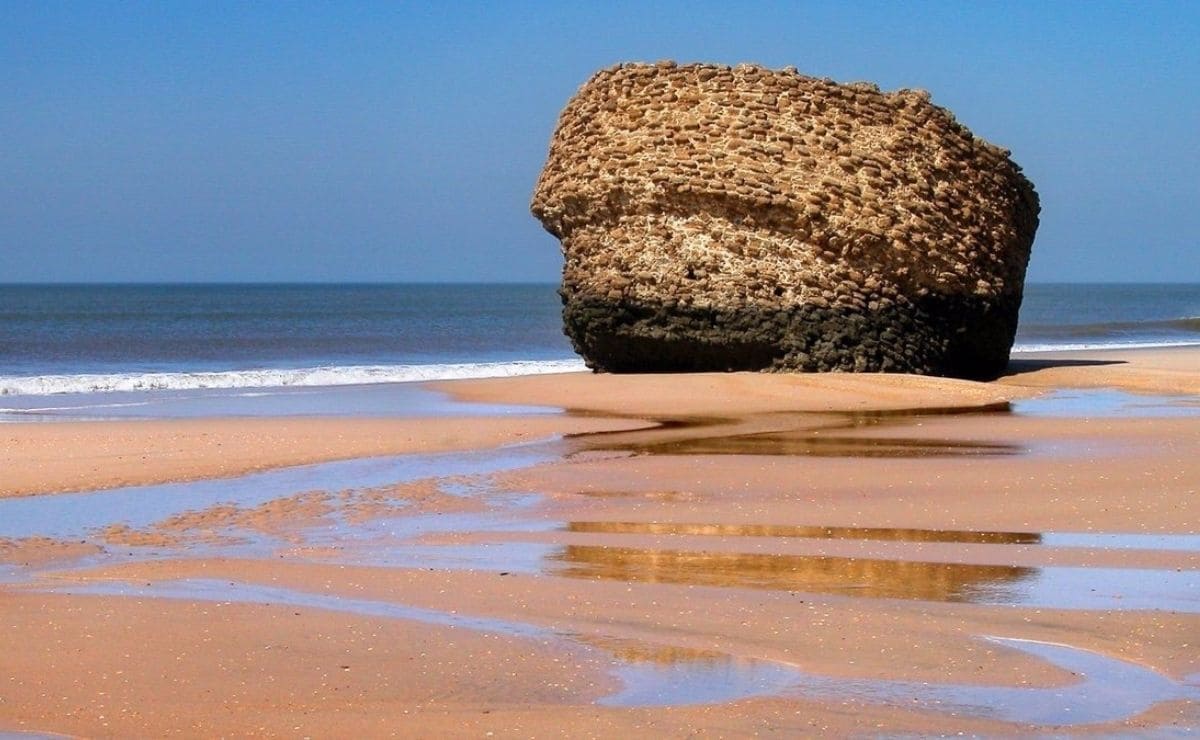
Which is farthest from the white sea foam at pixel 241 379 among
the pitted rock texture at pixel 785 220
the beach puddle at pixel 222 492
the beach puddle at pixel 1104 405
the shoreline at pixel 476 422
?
the beach puddle at pixel 222 492

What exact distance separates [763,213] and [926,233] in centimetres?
209

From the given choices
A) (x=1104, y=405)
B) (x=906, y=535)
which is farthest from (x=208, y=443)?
(x=1104, y=405)

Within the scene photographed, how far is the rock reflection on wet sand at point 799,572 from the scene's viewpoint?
24.1 ft

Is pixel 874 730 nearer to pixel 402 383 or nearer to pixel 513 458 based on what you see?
pixel 513 458

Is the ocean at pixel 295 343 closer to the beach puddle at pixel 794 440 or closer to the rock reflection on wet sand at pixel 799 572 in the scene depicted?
the beach puddle at pixel 794 440

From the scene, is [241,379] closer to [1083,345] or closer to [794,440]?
[794,440]

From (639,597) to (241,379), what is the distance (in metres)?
20.2

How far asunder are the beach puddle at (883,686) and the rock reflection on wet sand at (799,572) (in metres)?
1.07

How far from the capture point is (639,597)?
718 cm

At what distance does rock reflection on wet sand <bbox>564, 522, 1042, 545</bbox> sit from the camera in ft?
28.6

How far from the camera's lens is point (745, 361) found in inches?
813

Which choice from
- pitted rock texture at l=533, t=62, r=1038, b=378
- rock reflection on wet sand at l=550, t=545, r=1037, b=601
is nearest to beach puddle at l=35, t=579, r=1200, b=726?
rock reflection on wet sand at l=550, t=545, r=1037, b=601

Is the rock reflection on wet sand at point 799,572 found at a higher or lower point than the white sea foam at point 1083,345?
lower

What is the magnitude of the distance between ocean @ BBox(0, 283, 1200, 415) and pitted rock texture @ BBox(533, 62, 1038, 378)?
613 cm
